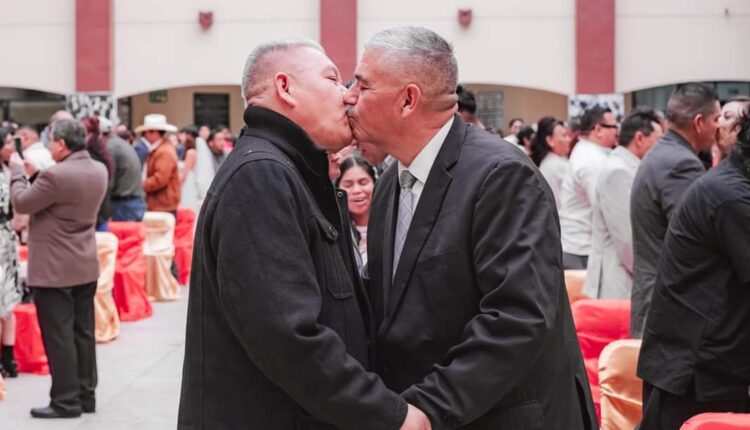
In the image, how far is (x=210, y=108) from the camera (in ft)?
80.8

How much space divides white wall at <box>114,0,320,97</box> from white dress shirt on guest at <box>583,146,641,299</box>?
15054 mm

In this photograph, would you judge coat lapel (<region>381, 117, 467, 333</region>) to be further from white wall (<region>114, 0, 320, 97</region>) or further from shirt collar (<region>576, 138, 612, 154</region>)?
white wall (<region>114, 0, 320, 97</region>)

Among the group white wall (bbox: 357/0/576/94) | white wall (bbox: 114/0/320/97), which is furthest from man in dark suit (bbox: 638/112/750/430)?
white wall (bbox: 114/0/320/97)

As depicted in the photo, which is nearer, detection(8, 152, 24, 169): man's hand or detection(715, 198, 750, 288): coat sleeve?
detection(715, 198, 750, 288): coat sleeve

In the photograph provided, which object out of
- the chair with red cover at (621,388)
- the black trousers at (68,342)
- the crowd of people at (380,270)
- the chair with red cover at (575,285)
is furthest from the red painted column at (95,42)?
the crowd of people at (380,270)

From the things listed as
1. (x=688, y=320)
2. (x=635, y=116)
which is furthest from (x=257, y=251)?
(x=635, y=116)

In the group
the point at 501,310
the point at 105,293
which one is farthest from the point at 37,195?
the point at 501,310

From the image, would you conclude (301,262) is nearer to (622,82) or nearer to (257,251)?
(257,251)

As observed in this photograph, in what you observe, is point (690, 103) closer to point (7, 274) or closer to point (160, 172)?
point (7, 274)

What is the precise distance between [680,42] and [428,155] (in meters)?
18.2

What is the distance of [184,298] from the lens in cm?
1223

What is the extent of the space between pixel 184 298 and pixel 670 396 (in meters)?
8.98

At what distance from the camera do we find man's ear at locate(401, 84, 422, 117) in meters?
2.62

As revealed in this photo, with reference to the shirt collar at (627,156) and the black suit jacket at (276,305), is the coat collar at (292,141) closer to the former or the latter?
the black suit jacket at (276,305)
